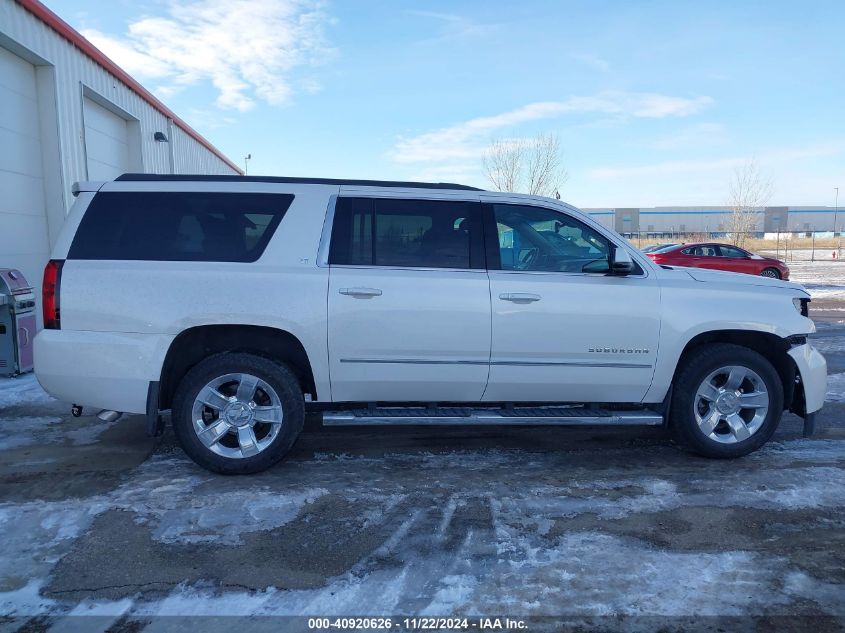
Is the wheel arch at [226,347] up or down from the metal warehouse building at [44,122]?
down

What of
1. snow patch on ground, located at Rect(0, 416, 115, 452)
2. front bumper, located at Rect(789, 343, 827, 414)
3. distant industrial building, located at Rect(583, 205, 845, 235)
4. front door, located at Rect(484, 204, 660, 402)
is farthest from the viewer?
distant industrial building, located at Rect(583, 205, 845, 235)

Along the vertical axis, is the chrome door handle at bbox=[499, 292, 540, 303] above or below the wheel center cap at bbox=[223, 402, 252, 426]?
above

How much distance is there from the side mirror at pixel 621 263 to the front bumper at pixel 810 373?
144cm

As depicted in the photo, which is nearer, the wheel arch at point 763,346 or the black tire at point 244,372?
the black tire at point 244,372

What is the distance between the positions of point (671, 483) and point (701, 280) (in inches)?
59.6

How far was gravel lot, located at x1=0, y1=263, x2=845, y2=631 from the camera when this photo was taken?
270cm

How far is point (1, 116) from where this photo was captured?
8211 mm

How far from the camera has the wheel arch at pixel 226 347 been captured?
13.5 ft

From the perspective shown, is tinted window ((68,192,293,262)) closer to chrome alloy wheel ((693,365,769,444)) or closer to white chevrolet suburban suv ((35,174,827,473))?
white chevrolet suburban suv ((35,174,827,473))

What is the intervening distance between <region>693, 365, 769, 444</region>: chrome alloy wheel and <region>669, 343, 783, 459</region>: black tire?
0.03m

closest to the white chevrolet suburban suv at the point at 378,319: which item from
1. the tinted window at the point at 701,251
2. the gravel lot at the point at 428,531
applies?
the gravel lot at the point at 428,531

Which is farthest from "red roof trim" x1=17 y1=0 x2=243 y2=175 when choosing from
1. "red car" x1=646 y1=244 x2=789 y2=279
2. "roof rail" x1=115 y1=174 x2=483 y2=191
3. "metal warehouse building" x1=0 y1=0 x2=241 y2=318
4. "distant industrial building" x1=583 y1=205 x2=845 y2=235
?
"distant industrial building" x1=583 y1=205 x2=845 y2=235

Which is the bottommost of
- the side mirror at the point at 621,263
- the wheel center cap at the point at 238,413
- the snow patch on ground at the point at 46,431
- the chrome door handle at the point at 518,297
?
the snow patch on ground at the point at 46,431

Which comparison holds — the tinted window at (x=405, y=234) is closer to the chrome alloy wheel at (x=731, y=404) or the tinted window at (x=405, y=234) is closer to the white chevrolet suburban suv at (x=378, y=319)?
the white chevrolet suburban suv at (x=378, y=319)
